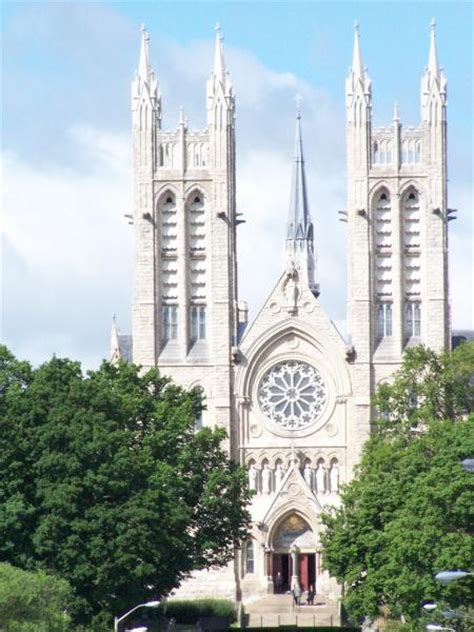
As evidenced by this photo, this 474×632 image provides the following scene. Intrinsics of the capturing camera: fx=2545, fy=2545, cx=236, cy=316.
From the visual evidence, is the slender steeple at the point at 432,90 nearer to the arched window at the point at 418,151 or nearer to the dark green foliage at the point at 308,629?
the arched window at the point at 418,151

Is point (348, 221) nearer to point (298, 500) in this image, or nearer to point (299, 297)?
point (299, 297)

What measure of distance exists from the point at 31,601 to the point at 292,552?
1684 inches

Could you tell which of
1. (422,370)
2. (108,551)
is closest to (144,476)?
(108,551)

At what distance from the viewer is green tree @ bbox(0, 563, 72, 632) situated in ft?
222

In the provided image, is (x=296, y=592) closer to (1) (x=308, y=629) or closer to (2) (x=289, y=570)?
(2) (x=289, y=570)

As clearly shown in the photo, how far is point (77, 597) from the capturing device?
79000 mm

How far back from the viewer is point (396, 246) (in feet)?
363

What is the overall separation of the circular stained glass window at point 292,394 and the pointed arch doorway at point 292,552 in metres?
4.26

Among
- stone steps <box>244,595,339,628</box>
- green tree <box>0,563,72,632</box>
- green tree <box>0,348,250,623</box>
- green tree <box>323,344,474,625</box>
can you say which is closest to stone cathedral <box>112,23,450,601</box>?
stone steps <box>244,595,339,628</box>

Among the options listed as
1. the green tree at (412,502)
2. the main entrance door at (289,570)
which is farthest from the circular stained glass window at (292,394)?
the green tree at (412,502)

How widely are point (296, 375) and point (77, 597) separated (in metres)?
34.5

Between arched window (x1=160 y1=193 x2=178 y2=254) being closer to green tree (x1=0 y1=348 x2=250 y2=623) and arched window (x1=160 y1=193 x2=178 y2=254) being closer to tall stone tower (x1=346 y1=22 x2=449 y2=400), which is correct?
tall stone tower (x1=346 y1=22 x2=449 y2=400)

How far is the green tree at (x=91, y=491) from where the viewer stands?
79438mm

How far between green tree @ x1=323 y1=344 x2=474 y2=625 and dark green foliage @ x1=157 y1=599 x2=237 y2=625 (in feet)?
22.8
